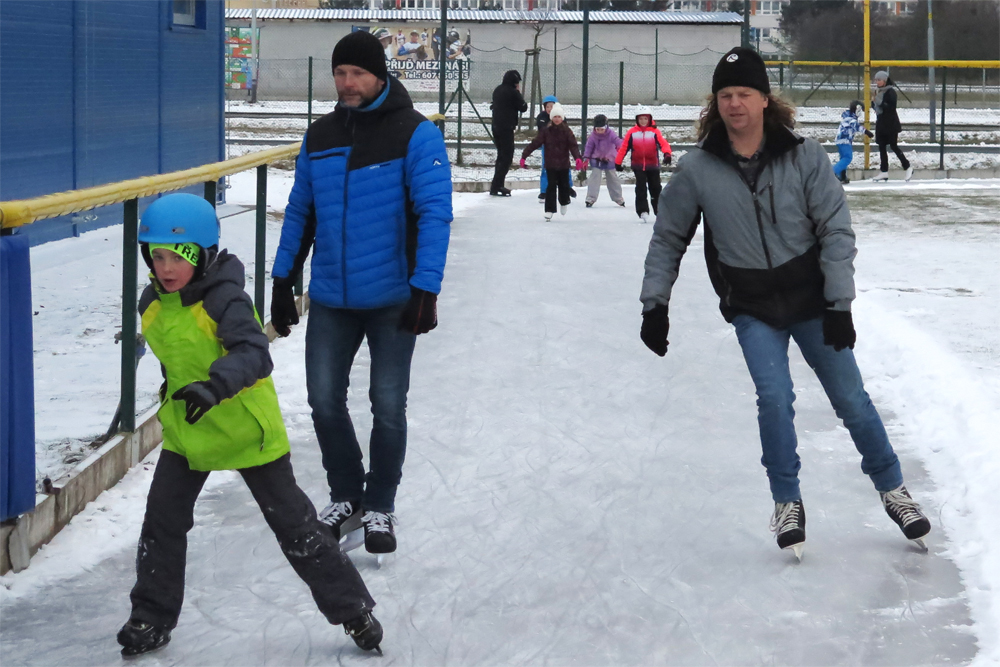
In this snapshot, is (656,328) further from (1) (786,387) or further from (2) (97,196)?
(2) (97,196)

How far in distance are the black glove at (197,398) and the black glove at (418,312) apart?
3.01 ft

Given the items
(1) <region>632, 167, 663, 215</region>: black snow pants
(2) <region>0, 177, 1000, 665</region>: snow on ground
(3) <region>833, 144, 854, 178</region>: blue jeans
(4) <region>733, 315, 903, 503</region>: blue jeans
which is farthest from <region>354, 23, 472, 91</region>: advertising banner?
(4) <region>733, 315, 903, 503</region>: blue jeans

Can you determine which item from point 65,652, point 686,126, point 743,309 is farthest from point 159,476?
point 686,126

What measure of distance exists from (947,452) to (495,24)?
3303 centimetres

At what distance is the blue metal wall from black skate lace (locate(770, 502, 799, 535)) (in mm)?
6944

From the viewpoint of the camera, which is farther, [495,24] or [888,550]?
[495,24]

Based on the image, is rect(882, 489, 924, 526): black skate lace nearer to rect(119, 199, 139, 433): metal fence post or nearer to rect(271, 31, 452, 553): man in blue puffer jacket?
rect(271, 31, 452, 553): man in blue puffer jacket

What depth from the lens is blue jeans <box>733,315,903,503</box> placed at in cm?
385

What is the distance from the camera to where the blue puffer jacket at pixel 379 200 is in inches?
146

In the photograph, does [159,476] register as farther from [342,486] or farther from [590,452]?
[590,452]

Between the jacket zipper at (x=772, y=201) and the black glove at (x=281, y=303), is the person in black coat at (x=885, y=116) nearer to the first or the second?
the jacket zipper at (x=772, y=201)

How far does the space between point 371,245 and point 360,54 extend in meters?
0.54

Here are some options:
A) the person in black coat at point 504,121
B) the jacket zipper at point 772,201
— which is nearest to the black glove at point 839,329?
the jacket zipper at point 772,201

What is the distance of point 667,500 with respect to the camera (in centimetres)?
452
